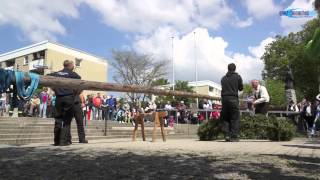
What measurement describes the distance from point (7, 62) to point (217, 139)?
228 feet

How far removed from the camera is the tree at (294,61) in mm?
51188

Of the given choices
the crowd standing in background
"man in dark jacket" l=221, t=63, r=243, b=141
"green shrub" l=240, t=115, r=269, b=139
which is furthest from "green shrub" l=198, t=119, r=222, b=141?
the crowd standing in background

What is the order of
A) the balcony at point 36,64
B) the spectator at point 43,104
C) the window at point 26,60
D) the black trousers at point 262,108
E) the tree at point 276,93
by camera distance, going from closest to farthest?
the black trousers at point 262,108, the spectator at point 43,104, the balcony at point 36,64, the window at point 26,60, the tree at point 276,93

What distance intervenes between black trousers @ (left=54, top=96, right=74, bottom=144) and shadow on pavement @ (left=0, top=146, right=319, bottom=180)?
3.05 meters

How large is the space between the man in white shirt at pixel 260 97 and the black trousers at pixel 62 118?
5.36m

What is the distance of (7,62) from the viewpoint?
7681cm

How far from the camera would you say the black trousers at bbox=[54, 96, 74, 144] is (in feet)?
33.6

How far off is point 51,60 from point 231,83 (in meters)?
56.5

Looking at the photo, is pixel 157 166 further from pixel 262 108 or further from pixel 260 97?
pixel 262 108

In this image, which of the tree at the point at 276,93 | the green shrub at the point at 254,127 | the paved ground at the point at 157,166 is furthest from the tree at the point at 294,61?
the paved ground at the point at 157,166

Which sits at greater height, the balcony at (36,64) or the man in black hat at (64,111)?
the balcony at (36,64)

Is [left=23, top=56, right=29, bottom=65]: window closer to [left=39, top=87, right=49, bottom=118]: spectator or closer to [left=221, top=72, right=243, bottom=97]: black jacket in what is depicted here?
[left=39, top=87, right=49, bottom=118]: spectator

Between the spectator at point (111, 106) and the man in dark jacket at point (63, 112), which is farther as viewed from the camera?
the spectator at point (111, 106)

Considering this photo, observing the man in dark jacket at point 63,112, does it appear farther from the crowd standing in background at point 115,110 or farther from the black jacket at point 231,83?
the crowd standing in background at point 115,110
